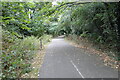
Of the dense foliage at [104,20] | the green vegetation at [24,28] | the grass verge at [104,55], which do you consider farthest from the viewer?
the dense foliage at [104,20]

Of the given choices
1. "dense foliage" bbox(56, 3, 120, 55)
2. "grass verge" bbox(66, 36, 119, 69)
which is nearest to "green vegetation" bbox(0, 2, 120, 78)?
"dense foliage" bbox(56, 3, 120, 55)

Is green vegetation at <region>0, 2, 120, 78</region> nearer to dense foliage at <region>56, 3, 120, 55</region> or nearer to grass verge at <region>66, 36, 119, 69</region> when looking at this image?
dense foliage at <region>56, 3, 120, 55</region>

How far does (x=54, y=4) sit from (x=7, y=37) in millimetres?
5272

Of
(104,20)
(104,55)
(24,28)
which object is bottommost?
(104,55)

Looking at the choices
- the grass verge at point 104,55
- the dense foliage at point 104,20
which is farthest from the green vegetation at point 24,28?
the grass verge at point 104,55

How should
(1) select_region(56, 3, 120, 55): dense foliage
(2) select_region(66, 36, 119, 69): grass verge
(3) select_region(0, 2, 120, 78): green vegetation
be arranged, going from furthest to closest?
(1) select_region(56, 3, 120, 55): dense foliage → (2) select_region(66, 36, 119, 69): grass verge → (3) select_region(0, 2, 120, 78): green vegetation

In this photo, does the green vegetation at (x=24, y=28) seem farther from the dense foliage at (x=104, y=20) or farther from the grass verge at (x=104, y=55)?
the grass verge at (x=104, y=55)

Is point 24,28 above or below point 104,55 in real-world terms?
above

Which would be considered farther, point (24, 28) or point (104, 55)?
point (104, 55)

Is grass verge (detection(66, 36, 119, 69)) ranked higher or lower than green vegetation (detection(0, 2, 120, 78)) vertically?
lower

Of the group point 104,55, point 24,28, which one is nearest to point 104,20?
point 104,55

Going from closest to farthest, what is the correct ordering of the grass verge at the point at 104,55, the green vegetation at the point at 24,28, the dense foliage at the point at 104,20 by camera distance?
the green vegetation at the point at 24,28 → the grass verge at the point at 104,55 → the dense foliage at the point at 104,20

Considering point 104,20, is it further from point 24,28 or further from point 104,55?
point 24,28

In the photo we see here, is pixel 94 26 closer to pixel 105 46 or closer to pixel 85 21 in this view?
pixel 85 21
